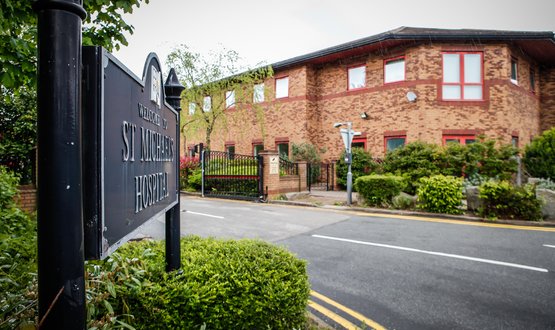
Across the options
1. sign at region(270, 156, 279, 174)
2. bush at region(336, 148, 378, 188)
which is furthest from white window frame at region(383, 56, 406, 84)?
sign at region(270, 156, 279, 174)

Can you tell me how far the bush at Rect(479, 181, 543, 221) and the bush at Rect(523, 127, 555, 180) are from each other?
4.02 metres

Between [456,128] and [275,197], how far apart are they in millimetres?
9370

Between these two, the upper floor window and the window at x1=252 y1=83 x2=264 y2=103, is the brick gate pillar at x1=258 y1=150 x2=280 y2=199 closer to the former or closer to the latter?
the window at x1=252 y1=83 x2=264 y2=103

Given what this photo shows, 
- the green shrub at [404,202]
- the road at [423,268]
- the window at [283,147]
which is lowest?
Result: the road at [423,268]

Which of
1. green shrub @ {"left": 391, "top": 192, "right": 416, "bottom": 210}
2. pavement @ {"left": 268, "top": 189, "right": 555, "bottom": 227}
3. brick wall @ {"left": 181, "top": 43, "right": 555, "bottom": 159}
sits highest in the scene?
brick wall @ {"left": 181, "top": 43, "right": 555, "bottom": 159}

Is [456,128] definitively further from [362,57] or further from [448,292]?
[448,292]

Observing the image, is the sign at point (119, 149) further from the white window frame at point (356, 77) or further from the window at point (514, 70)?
the window at point (514, 70)

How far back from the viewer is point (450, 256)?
5.50 meters

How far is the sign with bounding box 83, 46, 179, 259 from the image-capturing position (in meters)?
0.92

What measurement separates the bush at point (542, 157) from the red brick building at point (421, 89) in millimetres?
1487

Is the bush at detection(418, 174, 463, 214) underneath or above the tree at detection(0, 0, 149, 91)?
underneath

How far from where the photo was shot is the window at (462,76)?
50.1ft

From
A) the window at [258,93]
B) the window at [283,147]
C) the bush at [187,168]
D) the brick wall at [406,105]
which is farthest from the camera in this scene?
the window at [283,147]

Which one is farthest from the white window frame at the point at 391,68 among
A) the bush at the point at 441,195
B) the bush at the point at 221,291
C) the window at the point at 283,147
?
the bush at the point at 221,291
